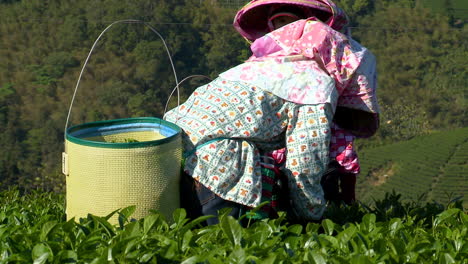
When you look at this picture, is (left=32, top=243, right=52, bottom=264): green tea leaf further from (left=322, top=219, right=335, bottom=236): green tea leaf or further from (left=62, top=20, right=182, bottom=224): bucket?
(left=322, top=219, right=335, bottom=236): green tea leaf

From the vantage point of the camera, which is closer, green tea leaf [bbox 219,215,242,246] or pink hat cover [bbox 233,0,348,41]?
green tea leaf [bbox 219,215,242,246]

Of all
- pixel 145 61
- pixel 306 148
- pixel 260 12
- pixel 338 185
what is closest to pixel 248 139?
pixel 306 148

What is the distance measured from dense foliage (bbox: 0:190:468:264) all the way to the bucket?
0.53 feet

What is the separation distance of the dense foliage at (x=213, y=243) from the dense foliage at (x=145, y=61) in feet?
22.5

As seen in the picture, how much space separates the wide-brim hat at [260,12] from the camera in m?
3.17

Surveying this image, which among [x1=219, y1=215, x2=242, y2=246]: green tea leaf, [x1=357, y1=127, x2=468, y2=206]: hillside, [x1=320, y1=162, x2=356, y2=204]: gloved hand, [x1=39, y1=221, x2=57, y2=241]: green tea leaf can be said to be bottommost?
[x1=357, y1=127, x2=468, y2=206]: hillside

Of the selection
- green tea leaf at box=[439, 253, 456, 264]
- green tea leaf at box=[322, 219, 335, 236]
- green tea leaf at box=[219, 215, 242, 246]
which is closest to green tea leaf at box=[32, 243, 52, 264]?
green tea leaf at box=[219, 215, 242, 246]

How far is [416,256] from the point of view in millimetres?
1890

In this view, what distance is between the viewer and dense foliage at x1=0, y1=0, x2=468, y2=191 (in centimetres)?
1212

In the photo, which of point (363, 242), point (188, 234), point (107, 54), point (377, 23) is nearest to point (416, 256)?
point (363, 242)

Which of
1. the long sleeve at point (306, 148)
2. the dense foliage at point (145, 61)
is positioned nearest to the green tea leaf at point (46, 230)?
the long sleeve at point (306, 148)

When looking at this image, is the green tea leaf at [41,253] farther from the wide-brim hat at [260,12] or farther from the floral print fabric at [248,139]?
the wide-brim hat at [260,12]

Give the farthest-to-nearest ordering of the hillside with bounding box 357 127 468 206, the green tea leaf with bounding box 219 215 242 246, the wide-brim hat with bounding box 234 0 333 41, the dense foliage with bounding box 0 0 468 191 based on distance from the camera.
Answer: the hillside with bounding box 357 127 468 206 → the dense foliage with bounding box 0 0 468 191 → the wide-brim hat with bounding box 234 0 333 41 → the green tea leaf with bounding box 219 215 242 246

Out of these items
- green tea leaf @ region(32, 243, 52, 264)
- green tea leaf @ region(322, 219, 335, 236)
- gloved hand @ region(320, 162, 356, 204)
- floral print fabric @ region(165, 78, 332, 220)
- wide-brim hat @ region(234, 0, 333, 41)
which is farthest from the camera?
gloved hand @ region(320, 162, 356, 204)
